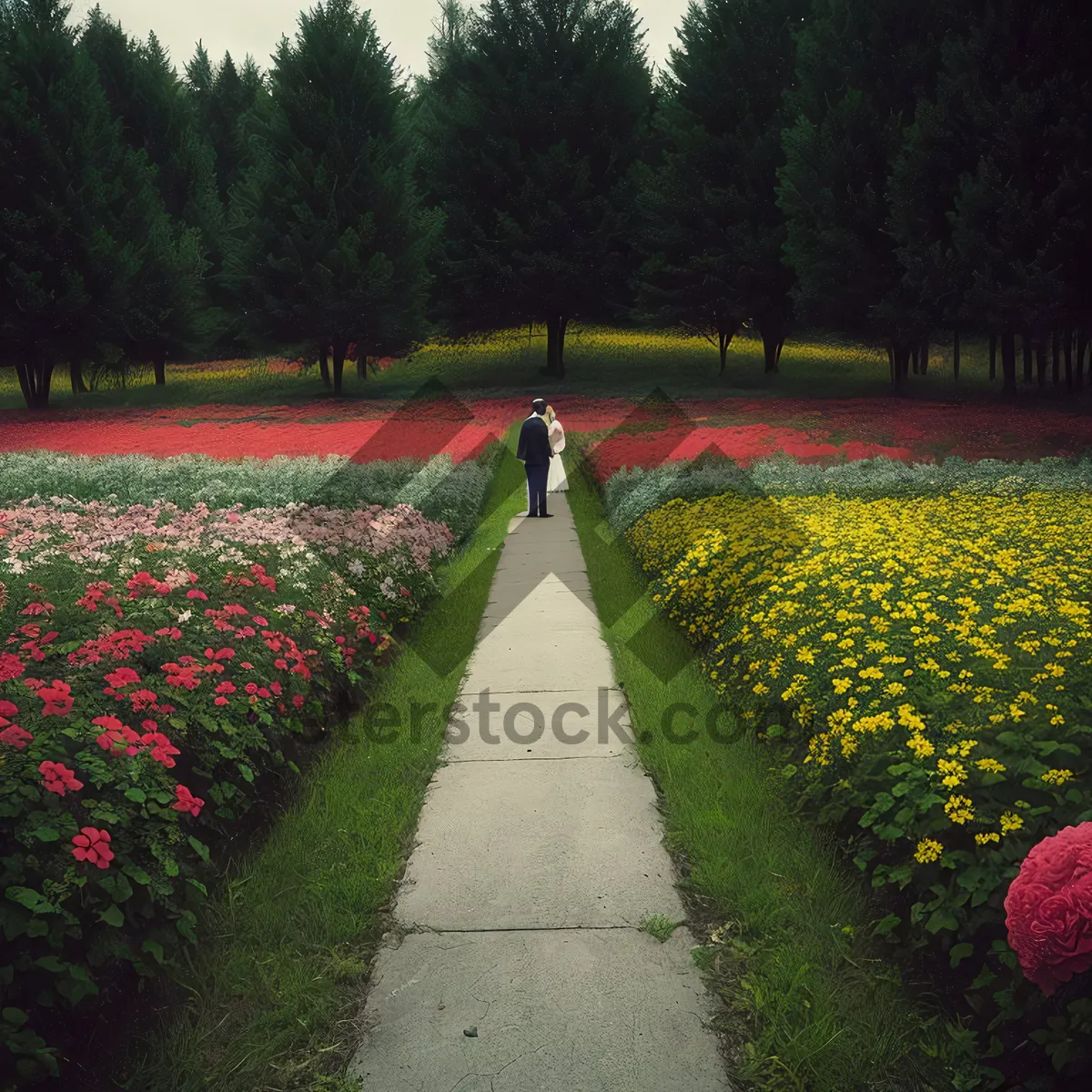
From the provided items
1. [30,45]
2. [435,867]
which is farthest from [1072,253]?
[30,45]

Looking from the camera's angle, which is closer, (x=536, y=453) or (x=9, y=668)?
(x=9, y=668)

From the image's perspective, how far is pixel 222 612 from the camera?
468 centimetres

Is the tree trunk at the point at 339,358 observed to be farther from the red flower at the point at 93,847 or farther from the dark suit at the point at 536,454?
the red flower at the point at 93,847

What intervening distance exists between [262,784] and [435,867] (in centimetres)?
95

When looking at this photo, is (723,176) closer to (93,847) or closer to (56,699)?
(56,699)

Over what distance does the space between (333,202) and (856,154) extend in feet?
55.0

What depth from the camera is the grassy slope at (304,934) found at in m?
2.78

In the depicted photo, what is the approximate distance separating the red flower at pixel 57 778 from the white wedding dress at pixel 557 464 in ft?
41.0

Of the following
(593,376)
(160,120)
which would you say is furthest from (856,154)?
(160,120)

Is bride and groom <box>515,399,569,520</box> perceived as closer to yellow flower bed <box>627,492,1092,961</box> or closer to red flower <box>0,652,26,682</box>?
yellow flower bed <box>627,492,1092,961</box>

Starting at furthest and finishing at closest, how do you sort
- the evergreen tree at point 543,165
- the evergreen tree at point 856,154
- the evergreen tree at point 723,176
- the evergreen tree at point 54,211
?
the evergreen tree at point 543,165 < the evergreen tree at point 723,176 < the evergreen tree at point 54,211 < the evergreen tree at point 856,154

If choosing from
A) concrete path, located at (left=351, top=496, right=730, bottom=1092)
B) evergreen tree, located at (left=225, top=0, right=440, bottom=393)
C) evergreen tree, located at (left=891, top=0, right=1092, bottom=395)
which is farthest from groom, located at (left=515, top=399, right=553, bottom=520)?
evergreen tree, located at (left=225, top=0, right=440, bottom=393)

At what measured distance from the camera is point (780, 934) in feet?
11.0

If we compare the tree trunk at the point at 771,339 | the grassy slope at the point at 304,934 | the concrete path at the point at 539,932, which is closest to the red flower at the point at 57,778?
the grassy slope at the point at 304,934
